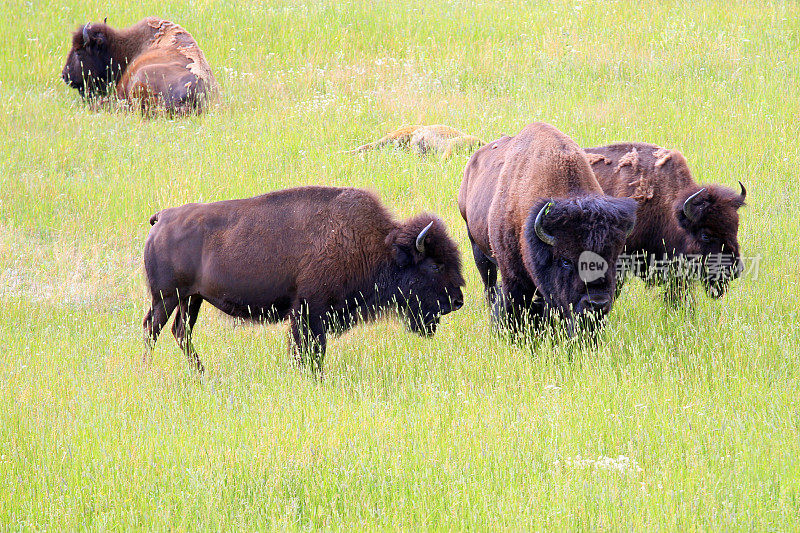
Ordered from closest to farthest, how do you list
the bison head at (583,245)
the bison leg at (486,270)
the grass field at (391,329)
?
the grass field at (391,329), the bison head at (583,245), the bison leg at (486,270)

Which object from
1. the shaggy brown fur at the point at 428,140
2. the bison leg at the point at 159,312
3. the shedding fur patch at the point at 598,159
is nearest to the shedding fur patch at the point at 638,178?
the shedding fur patch at the point at 598,159

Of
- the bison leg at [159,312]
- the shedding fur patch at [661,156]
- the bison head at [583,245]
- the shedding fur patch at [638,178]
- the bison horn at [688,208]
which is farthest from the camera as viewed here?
the shedding fur patch at [661,156]

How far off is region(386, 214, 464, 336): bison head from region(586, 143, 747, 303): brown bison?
1.96m

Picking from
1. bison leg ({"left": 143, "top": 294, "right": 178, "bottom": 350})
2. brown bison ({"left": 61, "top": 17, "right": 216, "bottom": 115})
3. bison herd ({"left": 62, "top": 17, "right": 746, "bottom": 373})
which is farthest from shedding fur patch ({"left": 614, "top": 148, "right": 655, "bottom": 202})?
brown bison ({"left": 61, "top": 17, "right": 216, "bottom": 115})

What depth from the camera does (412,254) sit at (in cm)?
619

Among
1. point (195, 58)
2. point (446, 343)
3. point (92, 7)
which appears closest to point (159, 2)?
point (92, 7)

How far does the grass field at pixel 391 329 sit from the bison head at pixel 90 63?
350mm

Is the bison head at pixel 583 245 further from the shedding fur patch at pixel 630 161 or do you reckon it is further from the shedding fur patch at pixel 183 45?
the shedding fur patch at pixel 183 45

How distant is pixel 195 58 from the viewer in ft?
43.3

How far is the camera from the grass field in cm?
402

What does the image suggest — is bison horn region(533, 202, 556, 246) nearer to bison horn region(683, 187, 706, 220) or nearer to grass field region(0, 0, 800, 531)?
grass field region(0, 0, 800, 531)

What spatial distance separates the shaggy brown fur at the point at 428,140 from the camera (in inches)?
435

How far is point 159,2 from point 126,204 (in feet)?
26.0
